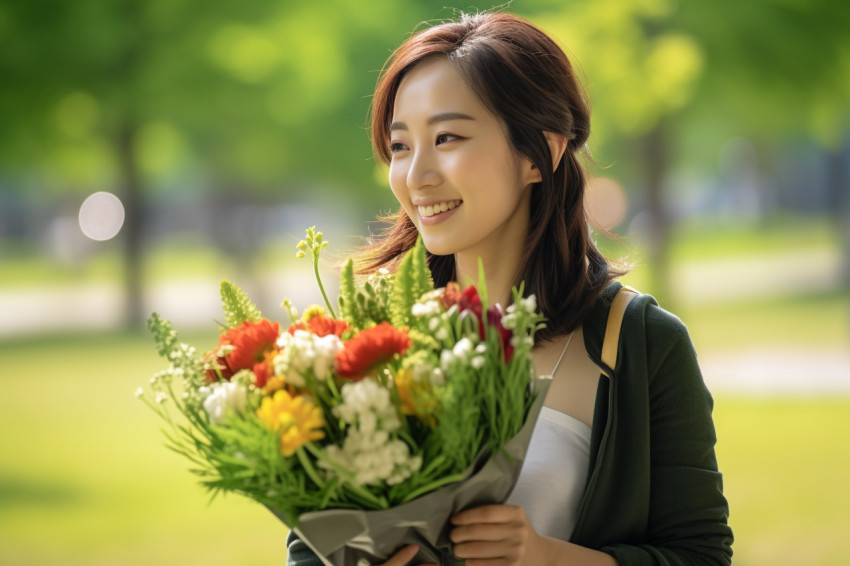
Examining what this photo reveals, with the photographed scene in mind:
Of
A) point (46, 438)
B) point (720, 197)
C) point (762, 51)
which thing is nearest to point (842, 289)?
point (762, 51)

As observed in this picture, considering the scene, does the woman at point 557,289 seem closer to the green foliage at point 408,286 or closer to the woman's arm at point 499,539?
the woman's arm at point 499,539

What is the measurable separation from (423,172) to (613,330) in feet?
1.66

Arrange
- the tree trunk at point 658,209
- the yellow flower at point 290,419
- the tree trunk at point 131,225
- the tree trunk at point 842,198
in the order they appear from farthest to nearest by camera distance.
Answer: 1. the tree trunk at point 842,198
2. the tree trunk at point 131,225
3. the tree trunk at point 658,209
4. the yellow flower at point 290,419

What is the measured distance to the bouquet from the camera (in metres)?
1.47

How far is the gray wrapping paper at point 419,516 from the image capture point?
155 centimetres

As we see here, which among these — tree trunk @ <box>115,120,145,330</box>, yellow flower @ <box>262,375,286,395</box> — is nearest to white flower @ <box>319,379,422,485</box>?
yellow flower @ <box>262,375,286,395</box>

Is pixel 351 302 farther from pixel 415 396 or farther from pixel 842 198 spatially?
pixel 842 198

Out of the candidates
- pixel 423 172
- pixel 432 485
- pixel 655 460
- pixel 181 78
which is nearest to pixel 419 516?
pixel 432 485

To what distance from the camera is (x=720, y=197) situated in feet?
164

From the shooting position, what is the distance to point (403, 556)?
1.71 metres

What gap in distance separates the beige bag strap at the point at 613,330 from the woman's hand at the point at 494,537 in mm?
432

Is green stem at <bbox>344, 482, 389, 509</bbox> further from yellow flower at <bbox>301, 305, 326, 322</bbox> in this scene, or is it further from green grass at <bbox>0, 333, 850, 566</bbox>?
green grass at <bbox>0, 333, 850, 566</bbox>

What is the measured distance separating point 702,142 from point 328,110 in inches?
658

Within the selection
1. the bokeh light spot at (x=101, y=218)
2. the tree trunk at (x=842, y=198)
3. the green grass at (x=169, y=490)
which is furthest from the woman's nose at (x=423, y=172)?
the bokeh light spot at (x=101, y=218)
